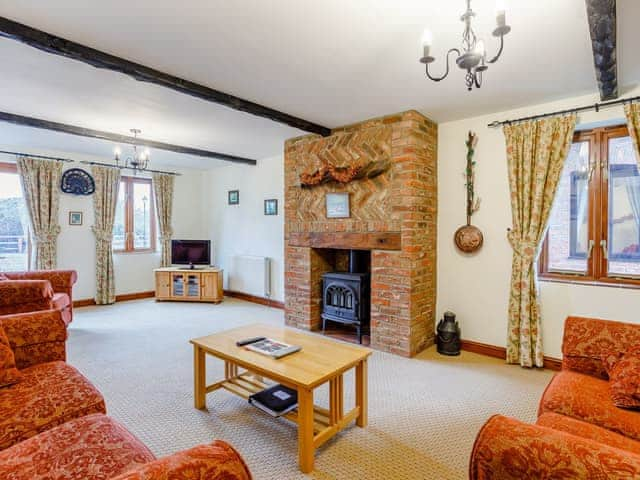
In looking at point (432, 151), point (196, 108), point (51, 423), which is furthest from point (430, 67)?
point (51, 423)

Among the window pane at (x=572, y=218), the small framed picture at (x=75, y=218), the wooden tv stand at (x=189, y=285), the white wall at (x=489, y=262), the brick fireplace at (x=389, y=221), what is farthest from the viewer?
the wooden tv stand at (x=189, y=285)

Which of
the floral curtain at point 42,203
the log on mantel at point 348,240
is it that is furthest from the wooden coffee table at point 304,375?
the floral curtain at point 42,203

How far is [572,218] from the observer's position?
3.29 meters

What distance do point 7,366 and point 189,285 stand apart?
424 cm

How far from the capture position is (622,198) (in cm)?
305

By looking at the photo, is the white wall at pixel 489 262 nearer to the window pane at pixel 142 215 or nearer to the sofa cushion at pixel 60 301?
the sofa cushion at pixel 60 301

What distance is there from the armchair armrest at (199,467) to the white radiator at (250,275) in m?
5.04

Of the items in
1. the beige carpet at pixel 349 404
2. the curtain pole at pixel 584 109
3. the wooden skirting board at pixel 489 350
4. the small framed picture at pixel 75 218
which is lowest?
the beige carpet at pixel 349 404

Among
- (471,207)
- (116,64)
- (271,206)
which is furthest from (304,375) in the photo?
(271,206)

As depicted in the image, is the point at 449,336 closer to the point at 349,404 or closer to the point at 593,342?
the point at 349,404

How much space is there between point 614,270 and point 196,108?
160 inches

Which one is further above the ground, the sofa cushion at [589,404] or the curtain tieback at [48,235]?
the curtain tieback at [48,235]

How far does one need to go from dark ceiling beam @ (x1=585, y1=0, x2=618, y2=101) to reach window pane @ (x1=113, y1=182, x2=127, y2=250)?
6370mm

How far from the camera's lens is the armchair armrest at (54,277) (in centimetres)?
410
